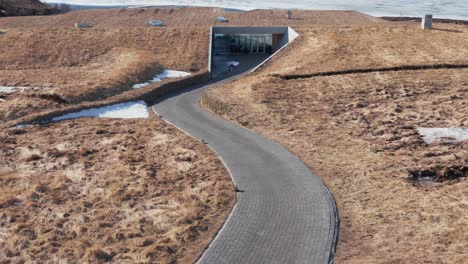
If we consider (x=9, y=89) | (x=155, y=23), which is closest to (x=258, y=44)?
(x=155, y=23)

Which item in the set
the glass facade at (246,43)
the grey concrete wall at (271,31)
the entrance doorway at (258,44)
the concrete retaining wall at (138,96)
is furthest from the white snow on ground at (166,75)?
the entrance doorway at (258,44)

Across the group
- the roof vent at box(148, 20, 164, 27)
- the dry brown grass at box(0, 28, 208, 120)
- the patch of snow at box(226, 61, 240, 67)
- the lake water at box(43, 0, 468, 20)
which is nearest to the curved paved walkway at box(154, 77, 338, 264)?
the dry brown grass at box(0, 28, 208, 120)

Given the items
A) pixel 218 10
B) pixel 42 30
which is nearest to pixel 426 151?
pixel 42 30

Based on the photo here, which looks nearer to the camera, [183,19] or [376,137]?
[376,137]

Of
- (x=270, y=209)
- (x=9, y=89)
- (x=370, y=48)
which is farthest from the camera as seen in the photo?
(x=370, y=48)

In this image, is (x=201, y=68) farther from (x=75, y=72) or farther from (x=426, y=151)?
(x=426, y=151)

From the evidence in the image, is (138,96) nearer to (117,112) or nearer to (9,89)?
(117,112)

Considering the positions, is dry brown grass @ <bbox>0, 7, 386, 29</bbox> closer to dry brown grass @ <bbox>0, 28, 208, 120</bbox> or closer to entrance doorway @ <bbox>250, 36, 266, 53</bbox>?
entrance doorway @ <bbox>250, 36, 266, 53</bbox>
